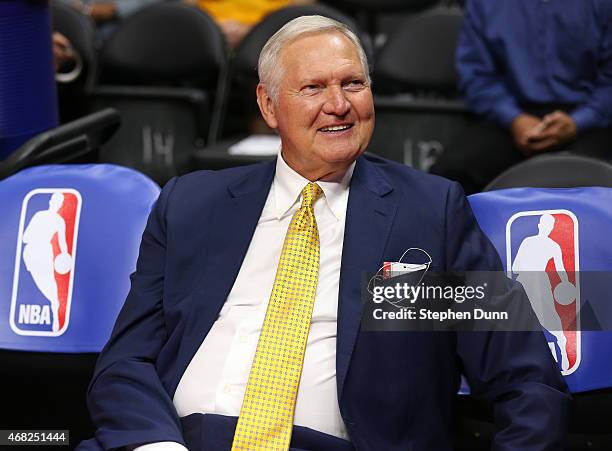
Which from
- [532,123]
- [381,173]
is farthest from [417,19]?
[381,173]

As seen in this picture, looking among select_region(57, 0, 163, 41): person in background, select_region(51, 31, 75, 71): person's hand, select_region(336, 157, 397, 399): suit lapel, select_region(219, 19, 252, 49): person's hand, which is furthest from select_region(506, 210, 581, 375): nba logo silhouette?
select_region(57, 0, 163, 41): person in background

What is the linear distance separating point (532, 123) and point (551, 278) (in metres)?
1.59

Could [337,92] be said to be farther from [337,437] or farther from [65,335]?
[65,335]

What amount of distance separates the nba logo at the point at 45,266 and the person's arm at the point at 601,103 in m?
2.03

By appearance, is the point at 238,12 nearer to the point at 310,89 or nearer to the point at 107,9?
the point at 107,9

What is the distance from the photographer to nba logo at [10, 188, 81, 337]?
2461 millimetres

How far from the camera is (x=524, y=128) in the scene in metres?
3.70

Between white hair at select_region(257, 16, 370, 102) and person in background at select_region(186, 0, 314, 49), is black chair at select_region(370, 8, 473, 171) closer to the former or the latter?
person in background at select_region(186, 0, 314, 49)

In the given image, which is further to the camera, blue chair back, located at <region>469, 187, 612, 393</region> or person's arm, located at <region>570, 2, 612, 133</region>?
person's arm, located at <region>570, 2, 612, 133</region>

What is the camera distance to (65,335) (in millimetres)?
2449

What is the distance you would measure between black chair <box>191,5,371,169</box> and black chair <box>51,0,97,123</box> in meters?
0.72

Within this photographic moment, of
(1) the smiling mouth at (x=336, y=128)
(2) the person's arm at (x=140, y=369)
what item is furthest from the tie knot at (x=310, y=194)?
(2) the person's arm at (x=140, y=369)

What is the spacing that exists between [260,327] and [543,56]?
2.08 meters

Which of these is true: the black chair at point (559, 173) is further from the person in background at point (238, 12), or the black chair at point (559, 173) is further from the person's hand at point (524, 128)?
the person in background at point (238, 12)
